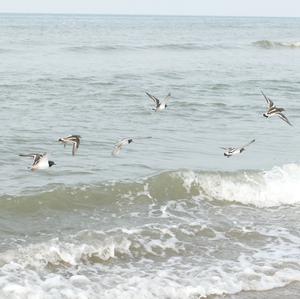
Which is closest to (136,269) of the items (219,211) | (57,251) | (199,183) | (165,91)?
(57,251)

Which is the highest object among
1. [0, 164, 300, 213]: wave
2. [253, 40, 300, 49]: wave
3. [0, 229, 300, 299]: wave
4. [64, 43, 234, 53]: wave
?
[253, 40, 300, 49]: wave

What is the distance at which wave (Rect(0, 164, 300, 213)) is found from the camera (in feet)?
38.7

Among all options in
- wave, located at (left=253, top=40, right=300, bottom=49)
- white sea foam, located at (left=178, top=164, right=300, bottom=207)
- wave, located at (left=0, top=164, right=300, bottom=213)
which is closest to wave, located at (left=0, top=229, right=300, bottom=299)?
wave, located at (left=0, top=164, right=300, bottom=213)

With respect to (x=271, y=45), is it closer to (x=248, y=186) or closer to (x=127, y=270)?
(x=248, y=186)

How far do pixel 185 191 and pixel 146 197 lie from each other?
86 centimetres

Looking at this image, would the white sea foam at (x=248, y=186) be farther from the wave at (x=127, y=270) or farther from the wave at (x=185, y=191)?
the wave at (x=127, y=270)

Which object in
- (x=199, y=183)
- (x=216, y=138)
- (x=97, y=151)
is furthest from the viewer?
(x=216, y=138)

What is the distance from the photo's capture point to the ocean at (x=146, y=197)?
882cm

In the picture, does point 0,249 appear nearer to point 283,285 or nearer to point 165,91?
point 283,285

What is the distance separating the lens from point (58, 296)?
26.6 feet

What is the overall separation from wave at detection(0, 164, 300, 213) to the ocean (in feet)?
0.09

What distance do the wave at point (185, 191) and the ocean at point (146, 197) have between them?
0.03 meters

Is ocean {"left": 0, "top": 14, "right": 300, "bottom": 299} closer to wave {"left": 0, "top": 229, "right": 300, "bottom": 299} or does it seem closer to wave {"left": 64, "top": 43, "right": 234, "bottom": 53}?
wave {"left": 0, "top": 229, "right": 300, "bottom": 299}

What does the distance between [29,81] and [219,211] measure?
13818 millimetres
